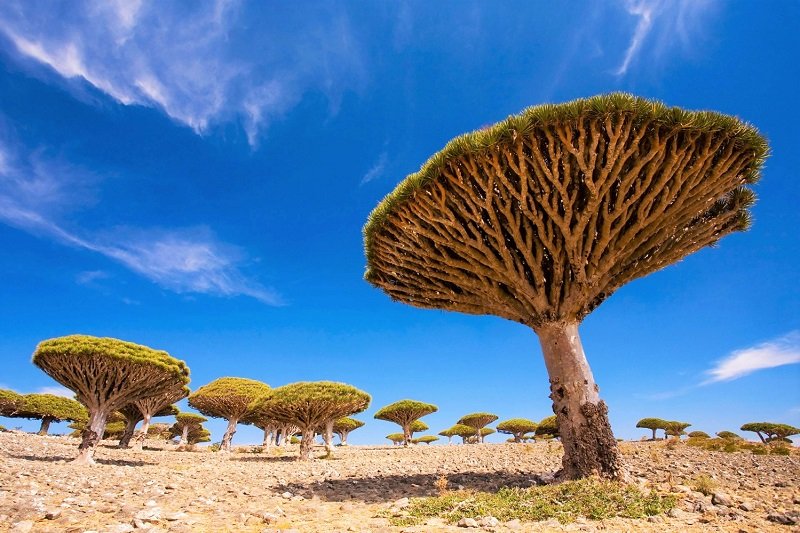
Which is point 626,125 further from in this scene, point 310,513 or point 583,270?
point 310,513

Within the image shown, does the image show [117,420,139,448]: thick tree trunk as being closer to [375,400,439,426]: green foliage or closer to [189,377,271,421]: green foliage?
[189,377,271,421]: green foliage

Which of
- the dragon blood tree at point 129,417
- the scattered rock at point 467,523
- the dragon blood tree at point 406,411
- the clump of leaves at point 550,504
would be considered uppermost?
the dragon blood tree at point 406,411

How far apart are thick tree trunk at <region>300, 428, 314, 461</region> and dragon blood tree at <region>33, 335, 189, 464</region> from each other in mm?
8113

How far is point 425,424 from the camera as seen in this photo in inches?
2596

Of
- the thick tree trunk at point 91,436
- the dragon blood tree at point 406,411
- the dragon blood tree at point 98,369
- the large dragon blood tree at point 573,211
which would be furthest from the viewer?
the dragon blood tree at point 406,411

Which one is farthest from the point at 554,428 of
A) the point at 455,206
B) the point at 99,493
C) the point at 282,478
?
the point at 99,493

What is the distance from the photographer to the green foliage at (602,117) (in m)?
7.18

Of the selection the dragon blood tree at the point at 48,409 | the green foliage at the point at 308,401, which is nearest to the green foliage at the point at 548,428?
the green foliage at the point at 308,401

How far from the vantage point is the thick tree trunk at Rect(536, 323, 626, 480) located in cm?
749

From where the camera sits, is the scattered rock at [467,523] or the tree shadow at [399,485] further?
the tree shadow at [399,485]

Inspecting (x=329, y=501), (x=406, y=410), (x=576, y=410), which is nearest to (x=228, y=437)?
(x=406, y=410)

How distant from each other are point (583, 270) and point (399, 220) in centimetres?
423

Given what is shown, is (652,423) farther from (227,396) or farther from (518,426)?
(227,396)

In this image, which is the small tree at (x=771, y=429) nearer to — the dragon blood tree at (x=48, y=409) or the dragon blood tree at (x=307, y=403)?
the dragon blood tree at (x=307, y=403)
